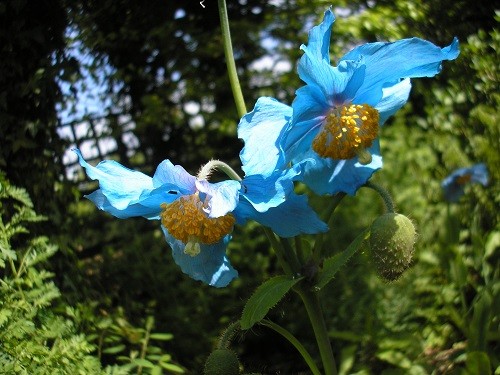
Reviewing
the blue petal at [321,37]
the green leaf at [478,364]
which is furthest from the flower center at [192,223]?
the green leaf at [478,364]

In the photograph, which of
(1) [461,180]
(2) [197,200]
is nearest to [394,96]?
(2) [197,200]

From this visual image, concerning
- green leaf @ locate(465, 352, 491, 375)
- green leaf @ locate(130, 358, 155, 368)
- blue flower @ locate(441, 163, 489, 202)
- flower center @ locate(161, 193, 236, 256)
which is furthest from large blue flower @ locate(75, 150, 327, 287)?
blue flower @ locate(441, 163, 489, 202)

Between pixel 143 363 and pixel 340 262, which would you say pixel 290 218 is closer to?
pixel 340 262

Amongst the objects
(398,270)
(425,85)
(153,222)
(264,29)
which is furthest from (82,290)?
(425,85)

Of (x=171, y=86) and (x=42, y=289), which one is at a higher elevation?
(x=42, y=289)

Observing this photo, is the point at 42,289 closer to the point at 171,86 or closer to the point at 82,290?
the point at 82,290

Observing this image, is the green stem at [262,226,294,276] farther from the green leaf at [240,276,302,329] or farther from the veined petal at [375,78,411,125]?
the veined petal at [375,78,411,125]
